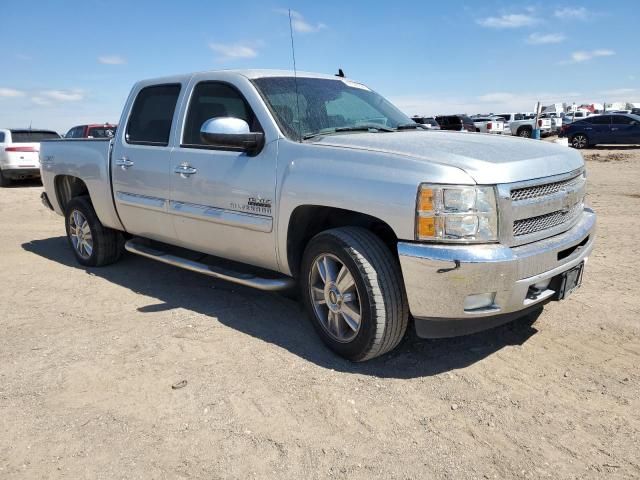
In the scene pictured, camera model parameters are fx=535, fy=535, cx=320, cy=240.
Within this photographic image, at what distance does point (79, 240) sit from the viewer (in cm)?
600

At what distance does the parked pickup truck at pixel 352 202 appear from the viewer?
9.36 feet

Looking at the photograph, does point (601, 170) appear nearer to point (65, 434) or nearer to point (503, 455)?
point (503, 455)

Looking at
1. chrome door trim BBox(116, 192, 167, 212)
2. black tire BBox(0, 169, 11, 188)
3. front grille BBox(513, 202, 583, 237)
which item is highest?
chrome door trim BBox(116, 192, 167, 212)

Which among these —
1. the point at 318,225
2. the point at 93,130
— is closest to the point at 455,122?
the point at 93,130

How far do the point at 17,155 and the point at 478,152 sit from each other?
14721 millimetres

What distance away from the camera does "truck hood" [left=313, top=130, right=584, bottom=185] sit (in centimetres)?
288

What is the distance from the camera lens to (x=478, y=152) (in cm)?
311

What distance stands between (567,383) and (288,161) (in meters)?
2.17

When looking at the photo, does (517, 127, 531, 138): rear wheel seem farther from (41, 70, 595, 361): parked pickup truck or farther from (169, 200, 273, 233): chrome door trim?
(169, 200, 273, 233): chrome door trim

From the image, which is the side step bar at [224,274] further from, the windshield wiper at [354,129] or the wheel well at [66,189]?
the wheel well at [66,189]

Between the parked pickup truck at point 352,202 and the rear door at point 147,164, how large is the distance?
0.02m

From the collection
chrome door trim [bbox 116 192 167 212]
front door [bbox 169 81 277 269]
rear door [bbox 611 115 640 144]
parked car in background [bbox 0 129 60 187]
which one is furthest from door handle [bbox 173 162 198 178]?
rear door [bbox 611 115 640 144]

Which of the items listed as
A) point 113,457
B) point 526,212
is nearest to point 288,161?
point 526,212

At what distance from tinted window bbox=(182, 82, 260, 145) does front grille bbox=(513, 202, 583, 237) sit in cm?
195
